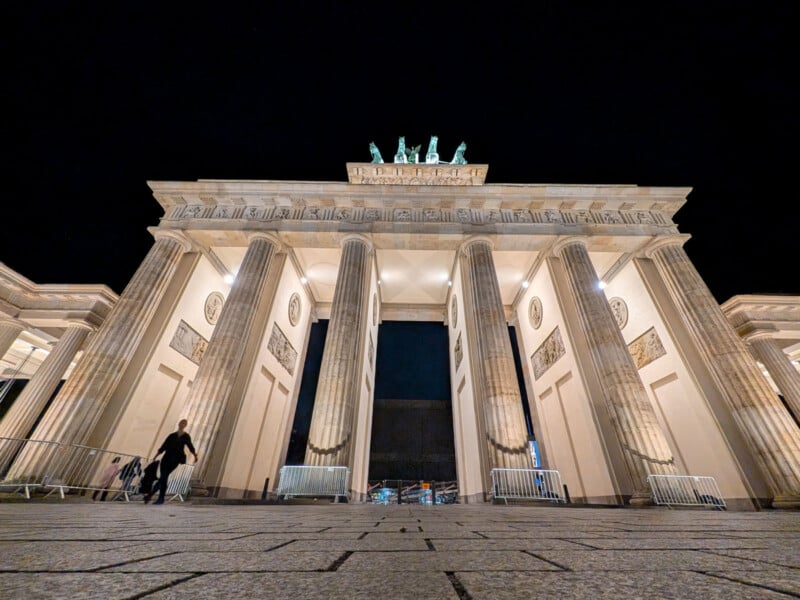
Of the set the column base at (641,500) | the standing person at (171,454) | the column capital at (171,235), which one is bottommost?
the column base at (641,500)

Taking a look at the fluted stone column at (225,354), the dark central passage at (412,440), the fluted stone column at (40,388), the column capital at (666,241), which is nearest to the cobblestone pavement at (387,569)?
the fluted stone column at (225,354)

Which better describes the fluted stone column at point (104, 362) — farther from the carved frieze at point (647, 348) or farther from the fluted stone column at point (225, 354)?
the carved frieze at point (647, 348)

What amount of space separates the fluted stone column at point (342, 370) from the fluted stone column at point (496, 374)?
3789 mm

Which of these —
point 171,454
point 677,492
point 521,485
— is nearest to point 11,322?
point 171,454

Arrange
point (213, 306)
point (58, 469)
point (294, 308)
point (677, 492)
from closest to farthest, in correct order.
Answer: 1. point (58, 469)
2. point (677, 492)
3. point (213, 306)
4. point (294, 308)

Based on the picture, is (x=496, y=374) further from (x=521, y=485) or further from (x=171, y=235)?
(x=171, y=235)

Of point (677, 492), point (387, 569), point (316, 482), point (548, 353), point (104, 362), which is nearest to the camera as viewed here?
point (387, 569)

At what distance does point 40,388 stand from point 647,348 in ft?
76.3

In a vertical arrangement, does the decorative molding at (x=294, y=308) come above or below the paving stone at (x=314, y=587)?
above

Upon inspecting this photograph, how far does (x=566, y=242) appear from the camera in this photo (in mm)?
12352

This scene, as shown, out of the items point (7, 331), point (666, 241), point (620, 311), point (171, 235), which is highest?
point (666, 241)

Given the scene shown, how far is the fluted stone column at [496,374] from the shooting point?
8.59 metres

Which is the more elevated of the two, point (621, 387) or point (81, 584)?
point (621, 387)

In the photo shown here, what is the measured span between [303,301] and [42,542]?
15416 mm
